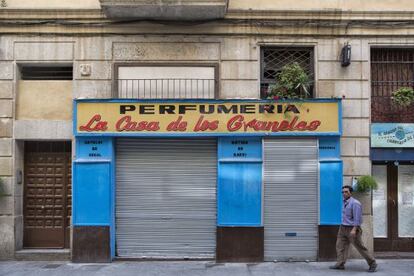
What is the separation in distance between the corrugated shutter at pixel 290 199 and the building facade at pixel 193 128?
0.02 metres

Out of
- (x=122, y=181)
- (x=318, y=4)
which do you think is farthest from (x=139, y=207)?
(x=318, y=4)

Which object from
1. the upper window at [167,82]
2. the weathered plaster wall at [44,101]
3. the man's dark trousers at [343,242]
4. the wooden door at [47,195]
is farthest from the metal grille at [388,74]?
the wooden door at [47,195]

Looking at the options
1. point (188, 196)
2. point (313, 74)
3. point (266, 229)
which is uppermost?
point (313, 74)

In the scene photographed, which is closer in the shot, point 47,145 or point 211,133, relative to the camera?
point 211,133

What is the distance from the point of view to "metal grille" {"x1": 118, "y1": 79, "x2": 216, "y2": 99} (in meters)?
11.6

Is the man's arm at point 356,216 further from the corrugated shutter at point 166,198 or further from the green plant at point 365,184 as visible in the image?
the corrugated shutter at point 166,198

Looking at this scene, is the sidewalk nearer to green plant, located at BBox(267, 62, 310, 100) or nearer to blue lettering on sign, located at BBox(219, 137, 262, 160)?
blue lettering on sign, located at BBox(219, 137, 262, 160)

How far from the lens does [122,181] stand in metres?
11.5

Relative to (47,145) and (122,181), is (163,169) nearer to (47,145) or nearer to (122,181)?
(122,181)

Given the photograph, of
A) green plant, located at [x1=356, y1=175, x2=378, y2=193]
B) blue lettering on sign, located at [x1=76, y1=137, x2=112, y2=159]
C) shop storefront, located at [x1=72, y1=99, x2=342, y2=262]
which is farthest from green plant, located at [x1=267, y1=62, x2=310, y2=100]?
blue lettering on sign, located at [x1=76, y1=137, x2=112, y2=159]

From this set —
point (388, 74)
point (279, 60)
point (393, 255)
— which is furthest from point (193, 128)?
point (393, 255)

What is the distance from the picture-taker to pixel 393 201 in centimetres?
1190

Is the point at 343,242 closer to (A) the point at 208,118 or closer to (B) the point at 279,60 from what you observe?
(A) the point at 208,118

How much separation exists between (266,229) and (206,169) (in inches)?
75.4
